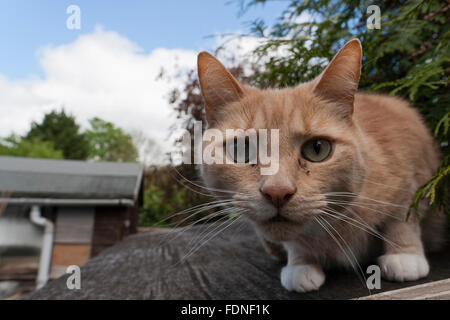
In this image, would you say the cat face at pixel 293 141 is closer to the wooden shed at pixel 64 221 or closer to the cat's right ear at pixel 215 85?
the cat's right ear at pixel 215 85

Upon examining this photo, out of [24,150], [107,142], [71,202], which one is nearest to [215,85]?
[71,202]

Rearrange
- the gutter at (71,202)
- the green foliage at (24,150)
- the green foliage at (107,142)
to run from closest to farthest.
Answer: the gutter at (71,202), the green foliage at (24,150), the green foliage at (107,142)

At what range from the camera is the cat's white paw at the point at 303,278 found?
3.52 feet

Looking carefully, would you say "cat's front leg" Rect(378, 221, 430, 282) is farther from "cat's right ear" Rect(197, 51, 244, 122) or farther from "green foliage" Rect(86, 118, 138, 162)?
"green foliage" Rect(86, 118, 138, 162)

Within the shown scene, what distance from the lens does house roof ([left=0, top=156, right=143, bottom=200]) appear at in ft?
22.8

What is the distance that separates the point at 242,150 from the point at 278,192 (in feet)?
Answer: 0.84

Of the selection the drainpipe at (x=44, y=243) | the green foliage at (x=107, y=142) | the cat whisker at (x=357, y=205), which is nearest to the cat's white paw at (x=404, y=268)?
the cat whisker at (x=357, y=205)

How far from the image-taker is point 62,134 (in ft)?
84.6

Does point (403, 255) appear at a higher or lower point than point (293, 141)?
lower

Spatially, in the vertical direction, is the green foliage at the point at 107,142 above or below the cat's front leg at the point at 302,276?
above

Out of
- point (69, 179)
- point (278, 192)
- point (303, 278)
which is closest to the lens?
point (278, 192)

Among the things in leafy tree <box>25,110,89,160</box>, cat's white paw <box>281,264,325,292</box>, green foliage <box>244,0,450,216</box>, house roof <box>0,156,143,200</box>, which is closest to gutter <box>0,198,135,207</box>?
house roof <box>0,156,143,200</box>

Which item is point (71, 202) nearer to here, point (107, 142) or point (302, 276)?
point (302, 276)

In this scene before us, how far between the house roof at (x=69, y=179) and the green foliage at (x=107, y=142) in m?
11.7
